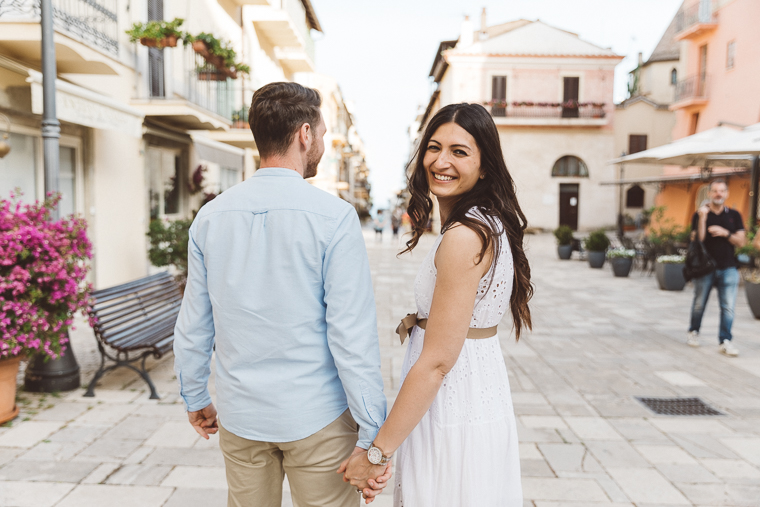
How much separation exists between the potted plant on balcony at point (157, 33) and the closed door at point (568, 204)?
26.8 m

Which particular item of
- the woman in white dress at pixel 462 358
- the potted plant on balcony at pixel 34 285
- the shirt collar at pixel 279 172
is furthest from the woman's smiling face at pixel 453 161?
the potted plant on balcony at pixel 34 285

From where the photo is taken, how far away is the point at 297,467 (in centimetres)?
176

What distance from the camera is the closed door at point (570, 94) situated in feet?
105

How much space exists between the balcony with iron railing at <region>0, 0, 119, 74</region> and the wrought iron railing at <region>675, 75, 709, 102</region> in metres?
22.4

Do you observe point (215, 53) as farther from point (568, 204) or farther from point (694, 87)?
point (568, 204)

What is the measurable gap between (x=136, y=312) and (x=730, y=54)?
79.2ft

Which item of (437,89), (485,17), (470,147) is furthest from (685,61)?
(470,147)

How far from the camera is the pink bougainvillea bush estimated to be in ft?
12.9

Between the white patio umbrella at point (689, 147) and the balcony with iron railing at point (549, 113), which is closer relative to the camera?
the white patio umbrella at point (689, 147)

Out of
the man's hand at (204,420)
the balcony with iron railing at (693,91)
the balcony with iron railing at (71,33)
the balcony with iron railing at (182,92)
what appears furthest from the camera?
the balcony with iron railing at (693,91)

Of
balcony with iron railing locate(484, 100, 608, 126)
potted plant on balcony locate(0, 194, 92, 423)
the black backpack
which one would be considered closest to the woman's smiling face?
potted plant on balcony locate(0, 194, 92, 423)

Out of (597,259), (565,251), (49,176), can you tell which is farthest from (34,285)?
(565,251)

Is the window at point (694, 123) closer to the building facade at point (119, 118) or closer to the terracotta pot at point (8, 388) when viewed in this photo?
the building facade at point (119, 118)

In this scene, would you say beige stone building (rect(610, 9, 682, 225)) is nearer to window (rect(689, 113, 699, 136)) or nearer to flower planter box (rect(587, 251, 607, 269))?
window (rect(689, 113, 699, 136))
